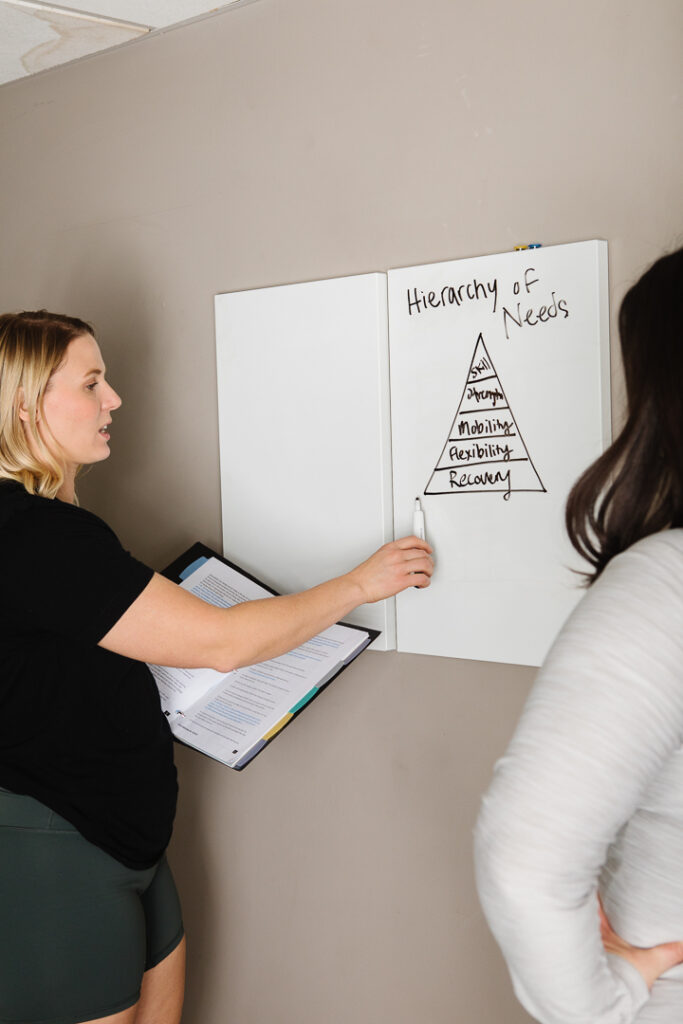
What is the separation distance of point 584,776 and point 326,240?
A: 1128 mm

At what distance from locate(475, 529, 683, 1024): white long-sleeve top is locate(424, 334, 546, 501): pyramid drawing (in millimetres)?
656

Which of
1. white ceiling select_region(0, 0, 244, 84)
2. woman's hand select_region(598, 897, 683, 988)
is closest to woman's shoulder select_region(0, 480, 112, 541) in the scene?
woman's hand select_region(598, 897, 683, 988)

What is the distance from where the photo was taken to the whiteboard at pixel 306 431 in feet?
4.91

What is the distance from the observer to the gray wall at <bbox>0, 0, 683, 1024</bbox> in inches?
51.2

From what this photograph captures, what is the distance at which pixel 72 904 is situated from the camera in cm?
129

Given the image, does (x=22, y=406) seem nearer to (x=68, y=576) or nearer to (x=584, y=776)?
(x=68, y=576)

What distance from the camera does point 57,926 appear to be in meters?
1.28

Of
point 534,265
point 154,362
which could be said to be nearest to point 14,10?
point 154,362

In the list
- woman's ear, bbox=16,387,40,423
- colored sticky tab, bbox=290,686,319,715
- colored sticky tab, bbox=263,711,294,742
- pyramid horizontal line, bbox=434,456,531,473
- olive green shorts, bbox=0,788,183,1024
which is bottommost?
olive green shorts, bbox=0,788,183,1024

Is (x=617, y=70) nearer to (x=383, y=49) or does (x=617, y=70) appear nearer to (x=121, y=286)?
(x=383, y=49)

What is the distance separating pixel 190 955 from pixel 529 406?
1266 mm

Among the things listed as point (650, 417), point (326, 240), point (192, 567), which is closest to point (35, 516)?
point (192, 567)

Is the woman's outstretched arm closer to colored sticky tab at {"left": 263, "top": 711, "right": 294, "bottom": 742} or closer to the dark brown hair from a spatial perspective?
colored sticky tab at {"left": 263, "top": 711, "right": 294, "bottom": 742}

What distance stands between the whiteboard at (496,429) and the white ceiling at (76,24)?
0.66 metres
